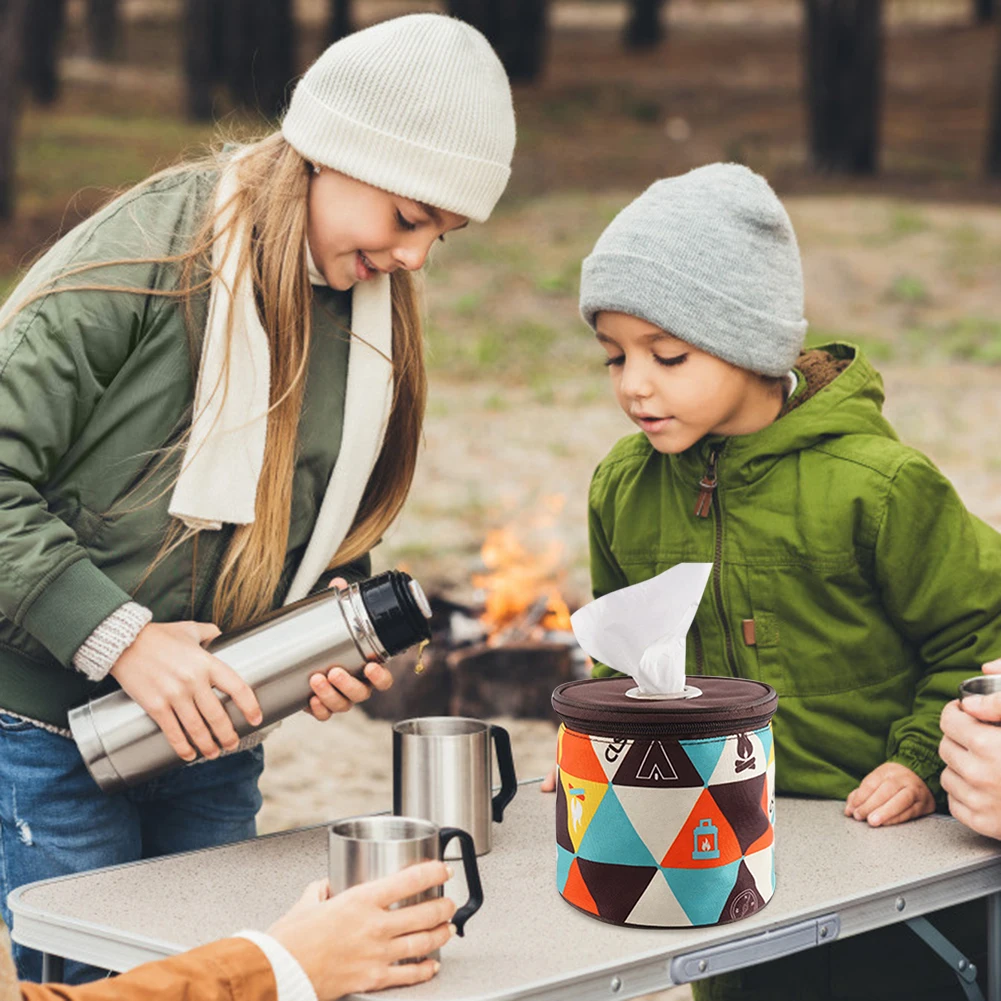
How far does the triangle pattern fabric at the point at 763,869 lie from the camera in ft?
6.90

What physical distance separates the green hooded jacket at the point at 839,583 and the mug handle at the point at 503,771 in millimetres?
403

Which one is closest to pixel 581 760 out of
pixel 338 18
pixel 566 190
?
pixel 566 190

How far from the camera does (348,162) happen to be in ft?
8.23

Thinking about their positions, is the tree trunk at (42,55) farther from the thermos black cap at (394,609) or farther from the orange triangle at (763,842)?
the orange triangle at (763,842)

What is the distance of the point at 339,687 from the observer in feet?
7.82

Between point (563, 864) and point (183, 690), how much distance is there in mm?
597

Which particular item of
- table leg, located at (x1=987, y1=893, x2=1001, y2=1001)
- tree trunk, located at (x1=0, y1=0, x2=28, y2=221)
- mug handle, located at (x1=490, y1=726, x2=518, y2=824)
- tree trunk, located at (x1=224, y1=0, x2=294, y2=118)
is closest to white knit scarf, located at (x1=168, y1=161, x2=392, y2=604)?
mug handle, located at (x1=490, y1=726, x2=518, y2=824)

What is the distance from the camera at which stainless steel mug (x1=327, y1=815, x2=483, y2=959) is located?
1.95 metres

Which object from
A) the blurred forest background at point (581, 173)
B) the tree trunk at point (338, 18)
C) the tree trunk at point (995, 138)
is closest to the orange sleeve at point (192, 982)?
the blurred forest background at point (581, 173)

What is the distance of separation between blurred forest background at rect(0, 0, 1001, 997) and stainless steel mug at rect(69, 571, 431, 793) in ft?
2.65

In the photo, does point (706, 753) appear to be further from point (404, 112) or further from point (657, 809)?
point (404, 112)

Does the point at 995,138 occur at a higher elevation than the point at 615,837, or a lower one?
lower

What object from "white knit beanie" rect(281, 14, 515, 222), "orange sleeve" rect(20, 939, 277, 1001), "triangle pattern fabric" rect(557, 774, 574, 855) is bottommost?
"triangle pattern fabric" rect(557, 774, 574, 855)

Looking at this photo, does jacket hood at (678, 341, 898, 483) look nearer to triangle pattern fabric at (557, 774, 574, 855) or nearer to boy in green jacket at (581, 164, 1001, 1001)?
boy in green jacket at (581, 164, 1001, 1001)
